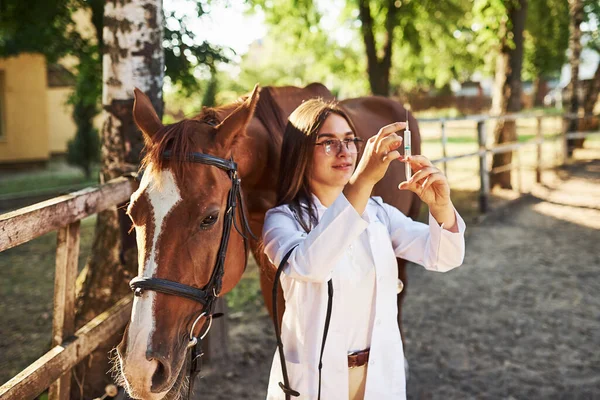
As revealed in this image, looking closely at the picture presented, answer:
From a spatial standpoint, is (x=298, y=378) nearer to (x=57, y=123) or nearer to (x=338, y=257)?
(x=338, y=257)

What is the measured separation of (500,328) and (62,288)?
3367mm

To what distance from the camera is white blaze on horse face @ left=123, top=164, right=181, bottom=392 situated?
1479 mm

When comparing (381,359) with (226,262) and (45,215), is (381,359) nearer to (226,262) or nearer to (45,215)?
(226,262)

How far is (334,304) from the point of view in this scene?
1771mm

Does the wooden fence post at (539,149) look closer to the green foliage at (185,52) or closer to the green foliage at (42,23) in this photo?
the green foliage at (185,52)

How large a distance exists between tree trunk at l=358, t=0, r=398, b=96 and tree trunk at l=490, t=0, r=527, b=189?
7.72 ft

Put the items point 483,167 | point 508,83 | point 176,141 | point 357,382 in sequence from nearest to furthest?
point 176,141 < point 357,382 < point 483,167 < point 508,83

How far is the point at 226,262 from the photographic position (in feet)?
6.20

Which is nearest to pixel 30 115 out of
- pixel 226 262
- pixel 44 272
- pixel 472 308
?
pixel 44 272

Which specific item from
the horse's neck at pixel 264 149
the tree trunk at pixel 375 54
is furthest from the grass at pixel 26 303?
the tree trunk at pixel 375 54

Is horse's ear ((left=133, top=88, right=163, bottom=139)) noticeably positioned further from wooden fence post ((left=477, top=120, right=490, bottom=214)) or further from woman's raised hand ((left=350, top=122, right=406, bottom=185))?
wooden fence post ((left=477, top=120, right=490, bottom=214))

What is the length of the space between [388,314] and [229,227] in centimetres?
64

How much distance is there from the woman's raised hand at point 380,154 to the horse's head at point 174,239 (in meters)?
0.52

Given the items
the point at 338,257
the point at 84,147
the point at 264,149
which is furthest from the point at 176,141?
the point at 84,147
